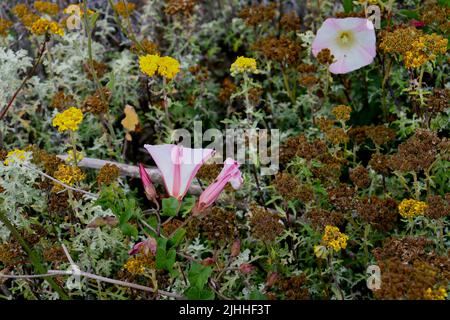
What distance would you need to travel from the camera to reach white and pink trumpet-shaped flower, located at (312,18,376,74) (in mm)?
2479

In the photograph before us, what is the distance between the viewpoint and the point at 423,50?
2.00 meters

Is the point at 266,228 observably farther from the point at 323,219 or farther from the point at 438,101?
the point at 438,101

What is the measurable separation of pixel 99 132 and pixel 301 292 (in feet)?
4.07

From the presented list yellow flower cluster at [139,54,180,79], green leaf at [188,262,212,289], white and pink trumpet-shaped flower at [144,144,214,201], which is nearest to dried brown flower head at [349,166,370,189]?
white and pink trumpet-shaped flower at [144,144,214,201]

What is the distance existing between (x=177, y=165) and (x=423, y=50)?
0.80 m

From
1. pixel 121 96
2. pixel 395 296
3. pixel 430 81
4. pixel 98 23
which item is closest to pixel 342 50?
pixel 430 81

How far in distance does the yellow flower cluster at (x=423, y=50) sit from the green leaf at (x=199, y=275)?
0.84 metres

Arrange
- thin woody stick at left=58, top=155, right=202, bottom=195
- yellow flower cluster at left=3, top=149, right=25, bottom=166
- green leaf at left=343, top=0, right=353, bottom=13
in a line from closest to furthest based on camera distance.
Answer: yellow flower cluster at left=3, top=149, right=25, bottom=166
thin woody stick at left=58, top=155, right=202, bottom=195
green leaf at left=343, top=0, right=353, bottom=13

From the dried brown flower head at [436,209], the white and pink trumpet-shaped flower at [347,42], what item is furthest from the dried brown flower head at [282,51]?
the dried brown flower head at [436,209]

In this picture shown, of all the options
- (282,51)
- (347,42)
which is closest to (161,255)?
(282,51)

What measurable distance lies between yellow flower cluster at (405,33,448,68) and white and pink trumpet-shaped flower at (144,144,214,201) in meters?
0.64

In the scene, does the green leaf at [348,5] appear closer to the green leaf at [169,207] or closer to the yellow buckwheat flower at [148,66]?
the yellow buckwheat flower at [148,66]

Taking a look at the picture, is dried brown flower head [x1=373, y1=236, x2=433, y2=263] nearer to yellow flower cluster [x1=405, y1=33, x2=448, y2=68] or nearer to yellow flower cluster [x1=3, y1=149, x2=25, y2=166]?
yellow flower cluster [x1=405, y1=33, x2=448, y2=68]

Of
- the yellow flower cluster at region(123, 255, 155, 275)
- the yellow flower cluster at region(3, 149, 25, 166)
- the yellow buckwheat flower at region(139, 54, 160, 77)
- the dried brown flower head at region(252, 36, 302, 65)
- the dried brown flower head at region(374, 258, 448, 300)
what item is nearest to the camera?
the dried brown flower head at region(374, 258, 448, 300)
